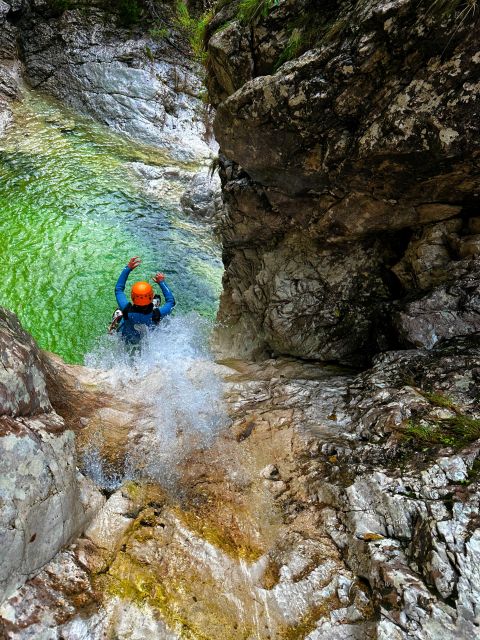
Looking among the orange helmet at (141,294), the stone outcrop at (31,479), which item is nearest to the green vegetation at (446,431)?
the stone outcrop at (31,479)

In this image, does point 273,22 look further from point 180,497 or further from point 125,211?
point 125,211

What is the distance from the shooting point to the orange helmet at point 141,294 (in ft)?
21.4

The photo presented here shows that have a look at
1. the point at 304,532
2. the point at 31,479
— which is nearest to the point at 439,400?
the point at 304,532

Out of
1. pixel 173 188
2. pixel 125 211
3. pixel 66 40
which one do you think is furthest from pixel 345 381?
pixel 66 40

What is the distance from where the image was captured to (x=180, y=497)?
334 cm

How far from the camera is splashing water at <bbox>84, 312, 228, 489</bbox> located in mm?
3691

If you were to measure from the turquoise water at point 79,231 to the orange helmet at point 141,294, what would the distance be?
73.7 inches

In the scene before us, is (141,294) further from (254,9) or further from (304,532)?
(304,532)

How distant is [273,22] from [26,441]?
17.6 feet

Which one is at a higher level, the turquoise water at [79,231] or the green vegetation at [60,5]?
the green vegetation at [60,5]

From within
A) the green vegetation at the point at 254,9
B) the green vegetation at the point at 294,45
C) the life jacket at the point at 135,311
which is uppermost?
the green vegetation at the point at 254,9

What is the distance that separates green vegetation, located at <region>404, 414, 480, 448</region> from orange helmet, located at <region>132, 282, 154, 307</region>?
14.8 ft

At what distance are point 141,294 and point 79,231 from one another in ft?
18.2

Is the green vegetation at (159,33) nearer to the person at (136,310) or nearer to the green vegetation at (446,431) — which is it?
the person at (136,310)
